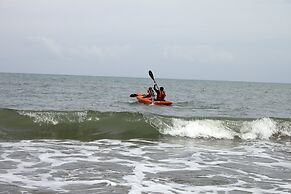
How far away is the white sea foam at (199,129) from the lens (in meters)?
16.2

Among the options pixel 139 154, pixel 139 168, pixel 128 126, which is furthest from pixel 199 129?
pixel 139 168

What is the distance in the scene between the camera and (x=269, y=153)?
38.9 ft

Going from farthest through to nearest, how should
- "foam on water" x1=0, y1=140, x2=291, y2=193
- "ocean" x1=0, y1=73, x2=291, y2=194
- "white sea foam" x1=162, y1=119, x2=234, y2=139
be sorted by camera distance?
1. "white sea foam" x1=162, y1=119, x2=234, y2=139
2. "ocean" x1=0, y1=73, x2=291, y2=194
3. "foam on water" x1=0, y1=140, x2=291, y2=193

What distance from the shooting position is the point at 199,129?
16547mm

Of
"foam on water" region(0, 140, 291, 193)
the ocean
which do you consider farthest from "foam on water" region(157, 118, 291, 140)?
"foam on water" region(0, 140, 291, 193)

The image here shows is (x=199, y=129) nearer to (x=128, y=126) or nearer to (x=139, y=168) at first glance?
(x=128, y=126)

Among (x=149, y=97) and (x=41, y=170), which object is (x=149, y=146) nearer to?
(x=41, y=170)

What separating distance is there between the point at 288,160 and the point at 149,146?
401cm

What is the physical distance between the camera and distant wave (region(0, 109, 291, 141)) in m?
15.6

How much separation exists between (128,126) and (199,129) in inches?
111

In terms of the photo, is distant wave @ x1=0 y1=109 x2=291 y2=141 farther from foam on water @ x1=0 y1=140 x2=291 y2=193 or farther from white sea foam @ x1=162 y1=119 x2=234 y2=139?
foam on water @ x1=0 y1=140 x2=291 y2=193

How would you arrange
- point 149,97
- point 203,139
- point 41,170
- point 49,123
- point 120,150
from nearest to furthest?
point 41,170 < point 120,150 < point 203,139 < point 49,123 < point 149,97

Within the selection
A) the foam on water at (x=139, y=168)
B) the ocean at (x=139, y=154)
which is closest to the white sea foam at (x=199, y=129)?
the ocean at (x=139, y=154)

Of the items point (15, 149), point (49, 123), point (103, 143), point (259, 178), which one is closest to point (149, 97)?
point (49, 123)
